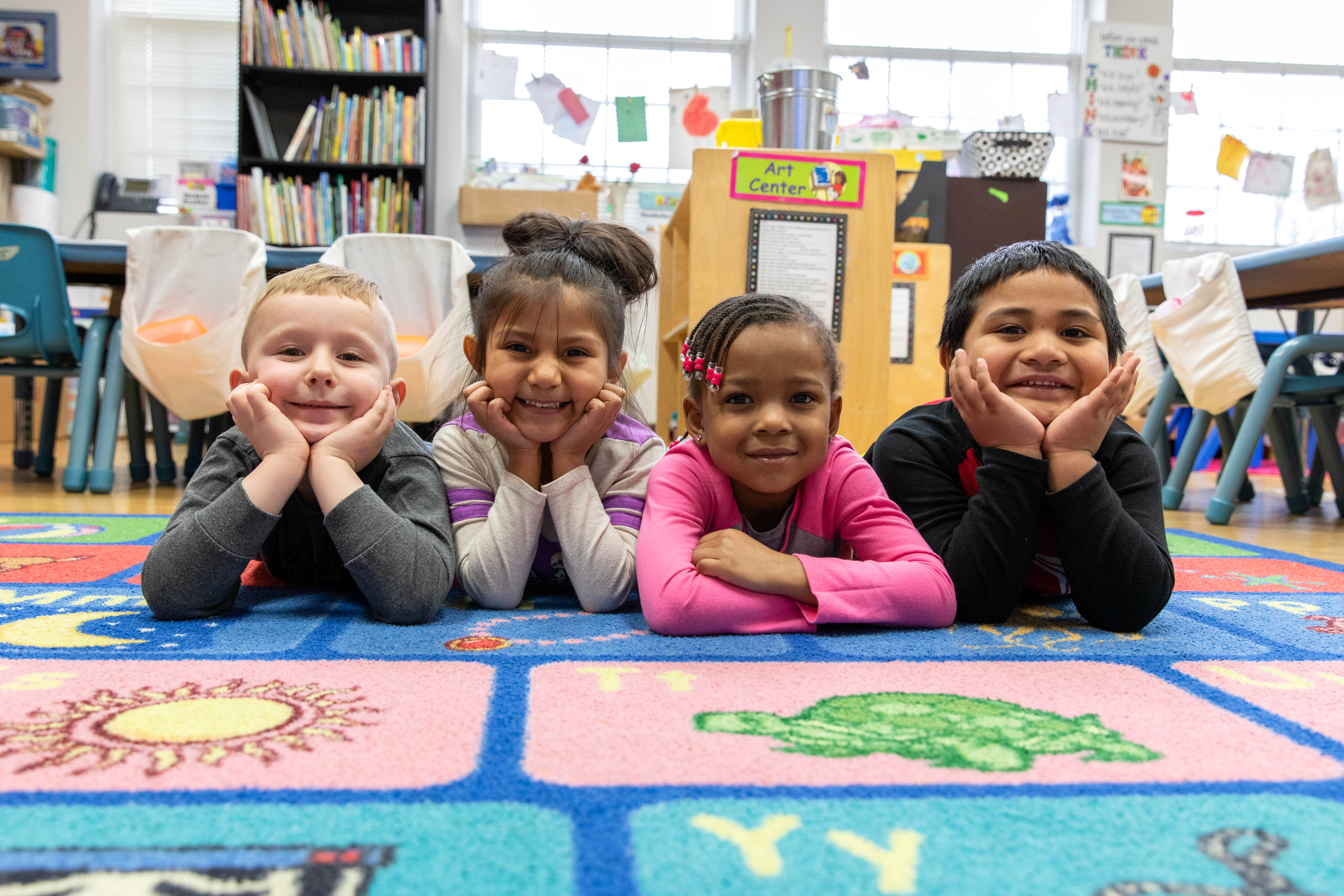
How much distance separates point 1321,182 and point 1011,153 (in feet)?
7.86

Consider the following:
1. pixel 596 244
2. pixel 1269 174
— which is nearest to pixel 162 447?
pixel 596 244

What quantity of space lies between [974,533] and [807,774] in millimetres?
495

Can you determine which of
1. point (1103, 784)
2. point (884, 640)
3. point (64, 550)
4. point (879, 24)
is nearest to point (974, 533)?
point (884, 640)

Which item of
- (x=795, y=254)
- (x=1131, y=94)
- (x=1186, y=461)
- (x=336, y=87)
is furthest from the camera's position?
(x=1131, y=94)

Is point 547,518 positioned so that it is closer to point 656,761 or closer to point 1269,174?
point 656,761

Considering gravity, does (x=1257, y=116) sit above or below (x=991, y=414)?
above

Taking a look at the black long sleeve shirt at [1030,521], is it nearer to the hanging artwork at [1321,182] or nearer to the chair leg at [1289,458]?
the chair leg at [1289,458]

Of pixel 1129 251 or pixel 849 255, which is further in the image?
pixel 1129 251

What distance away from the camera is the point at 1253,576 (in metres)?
1.42

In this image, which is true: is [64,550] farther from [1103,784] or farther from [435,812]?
Answer: [1103,784]

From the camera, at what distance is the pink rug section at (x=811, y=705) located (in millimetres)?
529

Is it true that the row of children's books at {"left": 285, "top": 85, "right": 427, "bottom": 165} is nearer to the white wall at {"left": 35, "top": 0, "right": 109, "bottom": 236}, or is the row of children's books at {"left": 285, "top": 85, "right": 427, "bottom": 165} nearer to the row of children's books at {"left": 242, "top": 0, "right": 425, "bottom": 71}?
the row of children's books at {"left": 242, "top": 0, "right": 425, "bottom": 71}

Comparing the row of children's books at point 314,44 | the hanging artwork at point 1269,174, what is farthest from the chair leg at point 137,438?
the hanging artwork at point 1269,174

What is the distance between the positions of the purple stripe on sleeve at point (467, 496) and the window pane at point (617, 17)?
13.7ft
